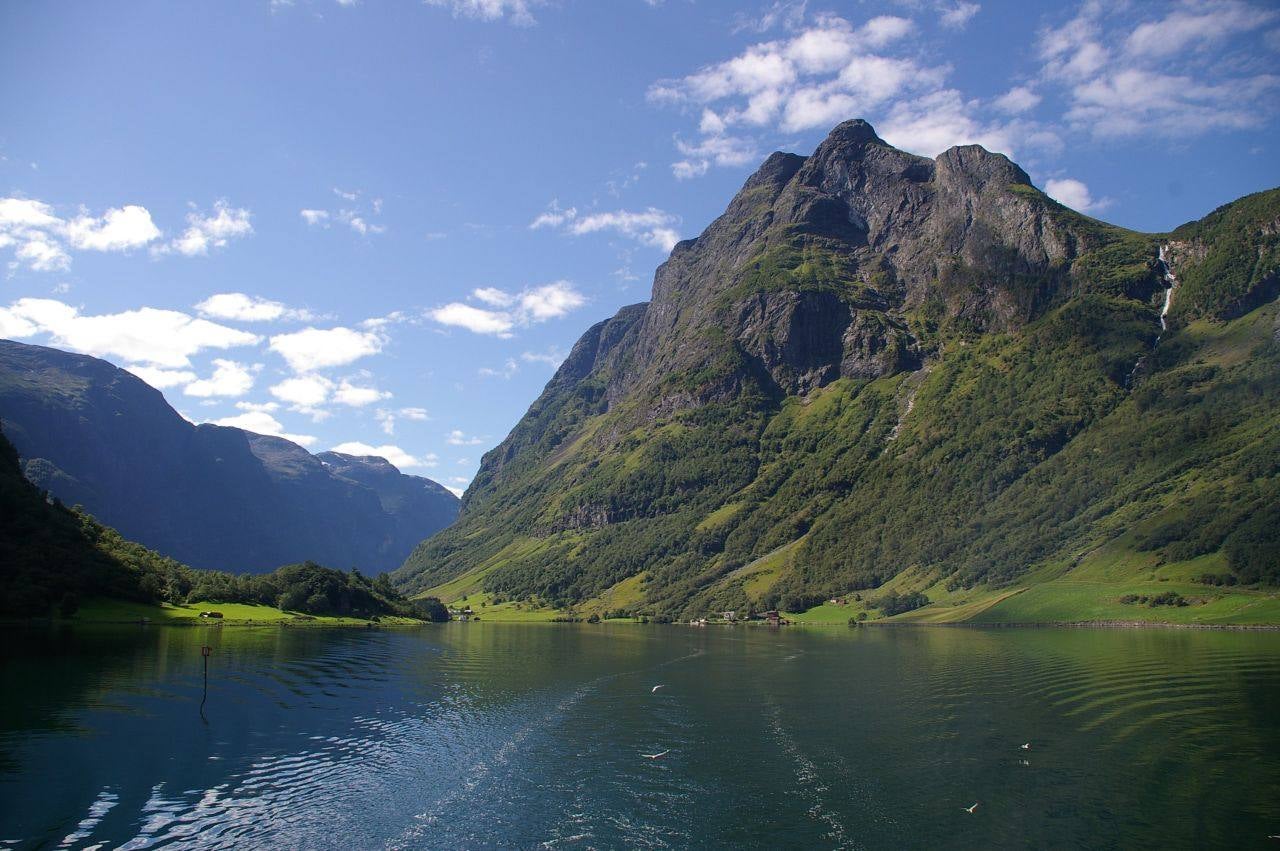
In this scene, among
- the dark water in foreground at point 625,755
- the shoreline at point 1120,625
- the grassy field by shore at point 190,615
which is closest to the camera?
the dark water in foreground at point 625,755

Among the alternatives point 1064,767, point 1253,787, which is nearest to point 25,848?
point 1064,767

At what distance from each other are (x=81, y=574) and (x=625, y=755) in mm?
115397

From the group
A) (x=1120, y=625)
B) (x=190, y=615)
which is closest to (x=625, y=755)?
(x=190, y=615)

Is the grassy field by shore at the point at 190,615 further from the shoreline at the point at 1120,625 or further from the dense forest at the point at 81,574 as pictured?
the shoreline at the point at 1120,625

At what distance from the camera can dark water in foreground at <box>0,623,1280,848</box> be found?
3291 centimetres

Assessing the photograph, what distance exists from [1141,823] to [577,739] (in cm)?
3399

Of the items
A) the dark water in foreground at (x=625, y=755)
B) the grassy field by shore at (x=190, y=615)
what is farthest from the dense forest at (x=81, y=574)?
the dark water in foreground at (x=625, y=755)

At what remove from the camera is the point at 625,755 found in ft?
156

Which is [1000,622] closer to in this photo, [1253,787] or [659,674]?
[659,674]

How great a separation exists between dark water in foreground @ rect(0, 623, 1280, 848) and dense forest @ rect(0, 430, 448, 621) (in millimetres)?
25850

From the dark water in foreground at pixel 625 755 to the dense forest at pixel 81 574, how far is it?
25850mm

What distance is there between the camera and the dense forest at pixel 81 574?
357 ft

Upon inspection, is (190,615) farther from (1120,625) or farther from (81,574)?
(1120,625)

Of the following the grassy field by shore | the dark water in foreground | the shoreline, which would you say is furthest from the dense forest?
the shoreline
